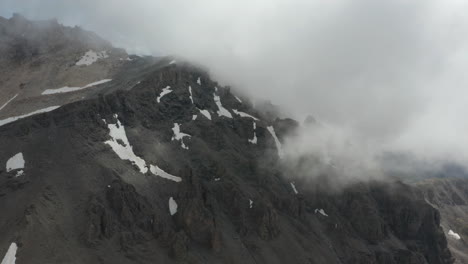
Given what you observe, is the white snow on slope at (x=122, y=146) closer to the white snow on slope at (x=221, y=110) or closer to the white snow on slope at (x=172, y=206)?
the white snow on slope at (x=172, y=206)

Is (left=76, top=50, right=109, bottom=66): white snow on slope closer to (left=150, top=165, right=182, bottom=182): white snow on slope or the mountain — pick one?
the mountain

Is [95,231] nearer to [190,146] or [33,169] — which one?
[33,169]

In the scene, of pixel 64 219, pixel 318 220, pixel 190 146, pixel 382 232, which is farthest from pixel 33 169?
pixel 382 232

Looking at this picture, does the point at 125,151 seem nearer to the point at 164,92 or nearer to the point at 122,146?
the point at 122,146

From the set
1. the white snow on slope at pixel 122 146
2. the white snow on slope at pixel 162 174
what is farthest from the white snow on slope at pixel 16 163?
the white snow on slope at pixel 162 174

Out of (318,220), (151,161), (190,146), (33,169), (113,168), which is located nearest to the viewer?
(33,169)

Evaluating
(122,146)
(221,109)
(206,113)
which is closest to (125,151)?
(122,146)
